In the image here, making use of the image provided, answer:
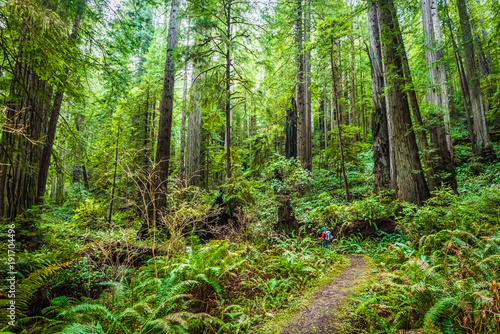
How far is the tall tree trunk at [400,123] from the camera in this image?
625cm

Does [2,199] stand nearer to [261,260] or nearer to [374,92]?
[261,260]

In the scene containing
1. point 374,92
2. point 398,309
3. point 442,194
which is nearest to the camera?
point 398,309

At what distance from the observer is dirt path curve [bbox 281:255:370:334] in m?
2.59

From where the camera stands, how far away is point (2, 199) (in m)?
4.80

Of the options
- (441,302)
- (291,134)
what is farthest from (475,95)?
(441,302)

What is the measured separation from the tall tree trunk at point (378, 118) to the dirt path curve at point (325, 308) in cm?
524

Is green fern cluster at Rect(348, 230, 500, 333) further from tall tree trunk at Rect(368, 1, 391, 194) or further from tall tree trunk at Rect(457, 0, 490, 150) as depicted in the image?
tall tree trunk at Rect(457, 0, 490, 150)

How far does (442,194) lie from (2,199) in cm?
1017

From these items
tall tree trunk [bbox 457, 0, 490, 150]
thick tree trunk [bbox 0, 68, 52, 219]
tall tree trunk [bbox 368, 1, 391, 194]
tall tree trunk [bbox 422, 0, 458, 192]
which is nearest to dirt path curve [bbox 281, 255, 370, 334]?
tall tree trunk [bbox 368, 1, 391, 194]

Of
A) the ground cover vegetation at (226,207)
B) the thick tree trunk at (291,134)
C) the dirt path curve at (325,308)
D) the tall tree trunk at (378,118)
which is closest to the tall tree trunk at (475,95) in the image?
the ground cover vegetation at (226,207)

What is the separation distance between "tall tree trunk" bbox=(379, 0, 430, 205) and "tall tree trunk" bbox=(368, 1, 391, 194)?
1778 millimetres

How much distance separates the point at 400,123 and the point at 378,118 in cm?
234

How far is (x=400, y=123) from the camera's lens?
6.38 metres

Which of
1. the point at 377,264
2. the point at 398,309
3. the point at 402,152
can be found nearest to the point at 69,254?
the point at 398,309
